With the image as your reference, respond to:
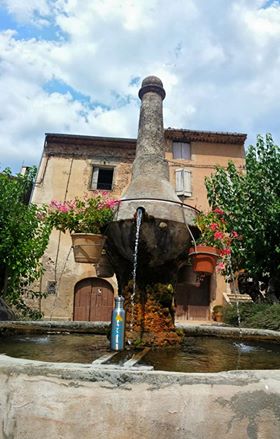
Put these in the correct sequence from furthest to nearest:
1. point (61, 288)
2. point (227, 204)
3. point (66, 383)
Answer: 1. point (61, 288)
2. point (227, 204)
3. point (66, 383)

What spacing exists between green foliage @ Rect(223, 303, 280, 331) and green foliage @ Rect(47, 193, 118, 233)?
20.2ft

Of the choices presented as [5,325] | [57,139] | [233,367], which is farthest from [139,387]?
[57,139]

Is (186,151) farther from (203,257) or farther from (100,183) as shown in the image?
(203,257)

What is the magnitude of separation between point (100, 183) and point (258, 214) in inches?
346

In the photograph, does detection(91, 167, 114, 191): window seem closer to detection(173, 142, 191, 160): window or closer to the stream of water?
detection(173, 142, 191, 160): window

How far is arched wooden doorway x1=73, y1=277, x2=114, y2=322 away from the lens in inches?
599

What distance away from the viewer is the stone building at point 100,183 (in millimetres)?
15328

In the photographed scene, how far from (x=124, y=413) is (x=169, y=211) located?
8.13ft

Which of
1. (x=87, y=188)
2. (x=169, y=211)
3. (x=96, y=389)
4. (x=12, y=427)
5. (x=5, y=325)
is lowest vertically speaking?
(x=12, y=427)

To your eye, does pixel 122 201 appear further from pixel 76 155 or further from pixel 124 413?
pixel 76 155

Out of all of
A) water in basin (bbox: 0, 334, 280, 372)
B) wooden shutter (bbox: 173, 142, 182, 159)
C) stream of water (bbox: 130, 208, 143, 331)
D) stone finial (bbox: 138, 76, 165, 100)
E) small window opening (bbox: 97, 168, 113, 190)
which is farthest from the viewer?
wooden shutter (bbox: 173, 142, 182, 159)

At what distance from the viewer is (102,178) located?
59.0 ft

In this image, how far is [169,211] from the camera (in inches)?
158

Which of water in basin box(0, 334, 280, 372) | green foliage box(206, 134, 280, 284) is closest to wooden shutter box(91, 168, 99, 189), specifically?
green foliage box(206, 134, 280, 284)
